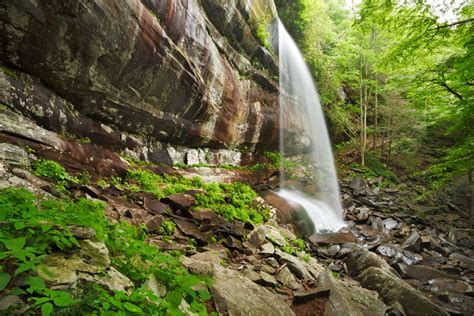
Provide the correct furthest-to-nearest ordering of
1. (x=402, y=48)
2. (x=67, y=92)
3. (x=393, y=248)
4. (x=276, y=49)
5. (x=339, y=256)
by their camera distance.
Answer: (x=276, y=49) → (x=393, y=248) → (x=339, y=256) → (x=67, y=92) → (x=402, y=48)

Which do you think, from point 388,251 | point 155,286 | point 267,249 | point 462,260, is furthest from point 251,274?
point 462,260

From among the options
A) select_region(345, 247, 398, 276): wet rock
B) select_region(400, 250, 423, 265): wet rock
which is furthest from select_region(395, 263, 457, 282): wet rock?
select_region(400, 250, 423, 265): wet rock

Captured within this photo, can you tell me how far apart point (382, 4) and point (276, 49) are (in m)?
12.8

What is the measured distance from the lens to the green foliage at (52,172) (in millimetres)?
5376

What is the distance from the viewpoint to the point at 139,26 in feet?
26.9

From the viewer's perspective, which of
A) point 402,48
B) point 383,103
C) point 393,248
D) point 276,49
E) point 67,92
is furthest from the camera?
point 383,103

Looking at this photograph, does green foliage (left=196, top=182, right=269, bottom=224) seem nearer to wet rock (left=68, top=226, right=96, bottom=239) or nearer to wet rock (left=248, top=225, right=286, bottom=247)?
wet rock (left=248, top=225, right=286, bottom=247)

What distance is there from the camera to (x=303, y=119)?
1973 cm

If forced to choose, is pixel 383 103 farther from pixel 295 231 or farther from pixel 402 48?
pixel 402 48

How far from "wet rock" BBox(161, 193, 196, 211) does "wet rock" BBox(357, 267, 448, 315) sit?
4.82 m

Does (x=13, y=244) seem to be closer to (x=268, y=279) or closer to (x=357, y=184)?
(x=268, y=279)

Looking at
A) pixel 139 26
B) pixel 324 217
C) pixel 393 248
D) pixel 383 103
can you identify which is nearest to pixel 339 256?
pixel 393 248

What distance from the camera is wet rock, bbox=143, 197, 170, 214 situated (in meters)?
6.45

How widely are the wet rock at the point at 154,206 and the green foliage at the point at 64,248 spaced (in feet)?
9.77
